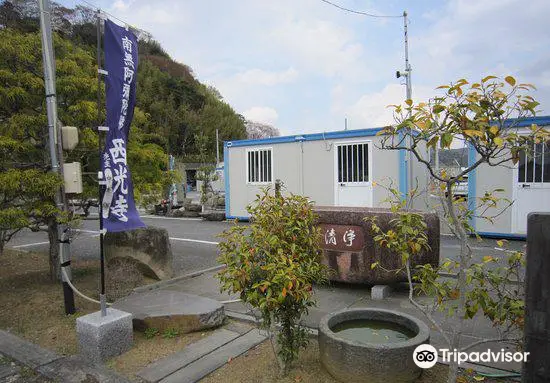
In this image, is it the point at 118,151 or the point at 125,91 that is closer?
the point at 118,151

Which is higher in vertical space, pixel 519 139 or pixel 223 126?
pixel 223 126

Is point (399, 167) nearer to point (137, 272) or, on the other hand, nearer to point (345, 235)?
point (345, 235)

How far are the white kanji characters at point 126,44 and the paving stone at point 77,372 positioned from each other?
361 cm

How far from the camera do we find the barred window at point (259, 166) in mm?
13141

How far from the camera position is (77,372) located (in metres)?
3.59

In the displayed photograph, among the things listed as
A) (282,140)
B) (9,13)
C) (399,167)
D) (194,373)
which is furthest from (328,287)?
(9,13)

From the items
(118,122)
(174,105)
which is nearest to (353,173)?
(118,122)

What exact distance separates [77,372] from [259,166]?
33.4 feet

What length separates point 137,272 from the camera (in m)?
6.20

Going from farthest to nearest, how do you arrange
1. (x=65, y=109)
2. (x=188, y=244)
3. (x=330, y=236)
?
(x=188, y=244) < (x=65, y=109) < (x=330, y=236)

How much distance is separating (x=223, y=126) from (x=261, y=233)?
4087 cm

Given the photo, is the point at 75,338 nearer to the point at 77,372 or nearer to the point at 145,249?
the point at 77,372

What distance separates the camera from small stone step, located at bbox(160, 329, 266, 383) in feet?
11.2

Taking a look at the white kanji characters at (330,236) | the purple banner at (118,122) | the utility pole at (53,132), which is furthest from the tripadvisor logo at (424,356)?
the utility pole at (53,132)
